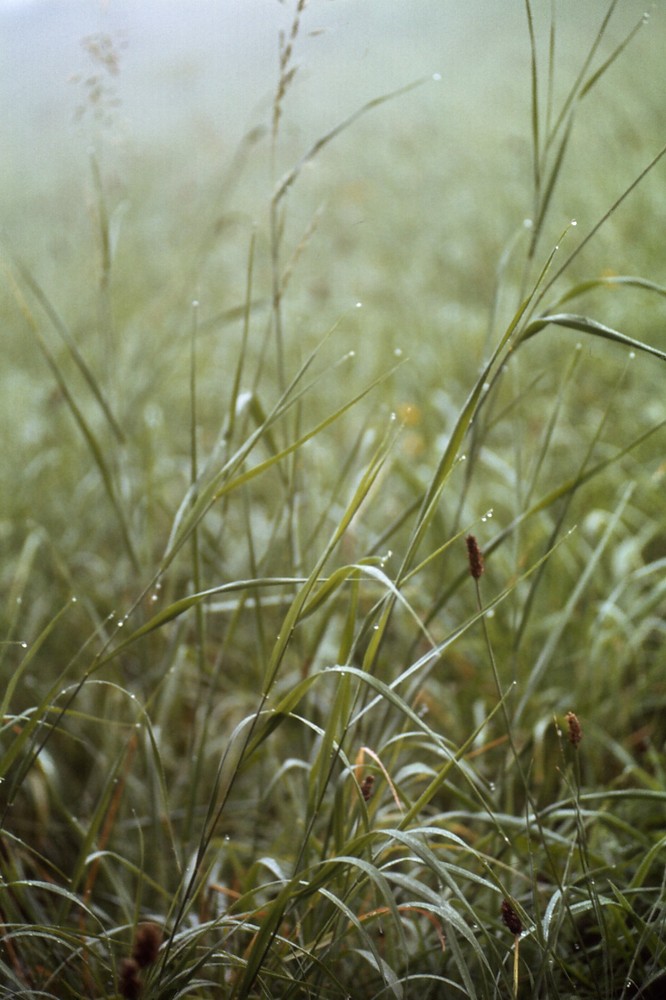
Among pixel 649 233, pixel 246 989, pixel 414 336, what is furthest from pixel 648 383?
pixel 246 989

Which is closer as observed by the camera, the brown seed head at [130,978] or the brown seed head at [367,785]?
the brown seed head at [130,978]

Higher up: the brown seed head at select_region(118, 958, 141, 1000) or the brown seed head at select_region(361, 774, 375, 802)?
the brown seed head at select_region(118, 958, 141, 1000)

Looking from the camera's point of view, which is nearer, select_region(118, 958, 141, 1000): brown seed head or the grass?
→ select_region(118, 958, 141, 1000): brown seed head

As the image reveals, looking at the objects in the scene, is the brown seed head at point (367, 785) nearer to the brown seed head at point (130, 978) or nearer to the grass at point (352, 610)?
the grass at point (352, 610)

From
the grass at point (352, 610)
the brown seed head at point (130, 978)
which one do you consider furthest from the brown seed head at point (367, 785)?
the brown seed head at point (130, 978)

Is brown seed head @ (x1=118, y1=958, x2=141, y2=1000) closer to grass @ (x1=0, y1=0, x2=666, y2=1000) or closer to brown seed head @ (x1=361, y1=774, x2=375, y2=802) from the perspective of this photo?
grass @ (x1=0, y1=0, x2=666, y2=1000)

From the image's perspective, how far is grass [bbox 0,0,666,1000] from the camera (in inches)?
25.8

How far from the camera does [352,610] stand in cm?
70

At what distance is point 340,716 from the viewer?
0.71 metres

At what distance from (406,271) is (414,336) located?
0.63m

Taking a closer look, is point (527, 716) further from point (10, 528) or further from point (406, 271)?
point (406, 271)

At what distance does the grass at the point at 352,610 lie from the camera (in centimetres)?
66

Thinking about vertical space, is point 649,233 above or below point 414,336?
above

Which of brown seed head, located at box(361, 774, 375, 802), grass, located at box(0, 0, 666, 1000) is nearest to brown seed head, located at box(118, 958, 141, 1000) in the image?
grass, located at box(0, 0, 666, 1000)
